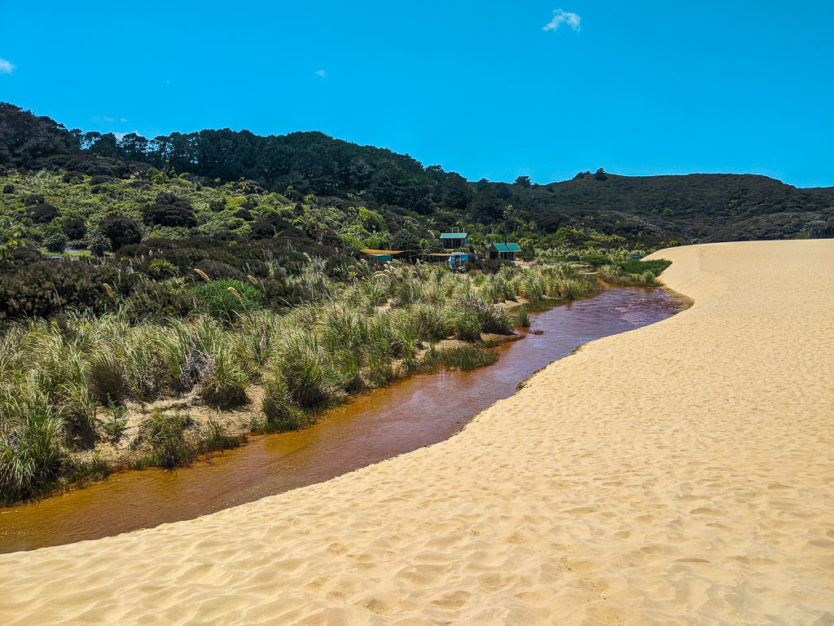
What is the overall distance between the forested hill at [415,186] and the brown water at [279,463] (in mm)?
62751

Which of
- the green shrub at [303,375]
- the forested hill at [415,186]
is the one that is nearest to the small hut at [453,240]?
Answer: the forested hill at [415,186]

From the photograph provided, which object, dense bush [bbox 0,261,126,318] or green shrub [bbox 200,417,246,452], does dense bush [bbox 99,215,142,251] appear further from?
green shrub [bbox 200,417,246,452]

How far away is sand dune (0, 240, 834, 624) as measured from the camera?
111 inches

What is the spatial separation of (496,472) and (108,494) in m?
5.42

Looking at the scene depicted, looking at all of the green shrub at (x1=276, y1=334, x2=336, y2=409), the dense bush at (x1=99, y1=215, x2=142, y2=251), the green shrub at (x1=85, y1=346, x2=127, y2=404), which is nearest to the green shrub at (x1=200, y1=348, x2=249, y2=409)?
the green shrub at (x1=276, y1=334, x2=336, y2=409)

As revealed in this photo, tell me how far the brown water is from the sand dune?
2.92 feet

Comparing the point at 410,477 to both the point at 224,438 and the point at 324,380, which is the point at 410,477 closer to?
the point at 224,438

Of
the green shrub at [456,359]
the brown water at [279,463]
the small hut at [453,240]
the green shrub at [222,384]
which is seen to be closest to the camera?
the brown water at [279,463]

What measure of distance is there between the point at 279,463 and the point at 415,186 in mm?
92786

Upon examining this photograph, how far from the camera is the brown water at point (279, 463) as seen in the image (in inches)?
215

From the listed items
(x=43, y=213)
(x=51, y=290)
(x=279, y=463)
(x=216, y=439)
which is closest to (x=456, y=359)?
(x=279, y=463)

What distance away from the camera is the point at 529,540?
379cm

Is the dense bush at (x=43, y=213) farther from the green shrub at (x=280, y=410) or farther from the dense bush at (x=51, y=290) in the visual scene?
the green shrub at (x=280, y=410)

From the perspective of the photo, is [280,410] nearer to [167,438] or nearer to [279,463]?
[279,463]
